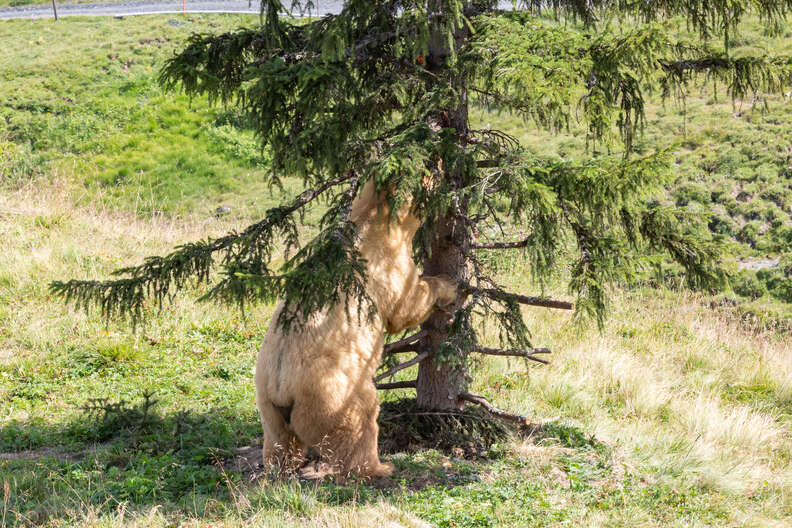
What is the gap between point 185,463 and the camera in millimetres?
5641

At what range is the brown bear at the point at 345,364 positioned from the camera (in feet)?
15.6

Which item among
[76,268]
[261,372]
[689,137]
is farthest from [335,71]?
[689,137]

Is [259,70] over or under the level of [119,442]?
over

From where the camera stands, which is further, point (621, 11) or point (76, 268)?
point (76, 268)

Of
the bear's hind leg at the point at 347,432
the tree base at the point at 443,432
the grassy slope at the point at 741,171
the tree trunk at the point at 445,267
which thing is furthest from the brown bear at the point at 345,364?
the grassy slope at the point at 741,171

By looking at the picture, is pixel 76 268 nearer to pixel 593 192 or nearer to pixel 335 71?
pixel 335 71

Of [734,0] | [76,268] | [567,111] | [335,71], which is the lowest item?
[76,268]

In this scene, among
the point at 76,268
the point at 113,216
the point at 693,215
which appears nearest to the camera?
the point at 693,215

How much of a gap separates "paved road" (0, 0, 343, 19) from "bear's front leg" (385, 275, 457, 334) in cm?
2785

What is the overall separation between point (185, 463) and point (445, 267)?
9.55ft

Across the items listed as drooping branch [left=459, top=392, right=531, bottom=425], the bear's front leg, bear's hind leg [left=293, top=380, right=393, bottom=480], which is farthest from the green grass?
bear's hind leg [left=293, top=380, right=393, bottom=480]

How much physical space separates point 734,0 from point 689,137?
13.7 m

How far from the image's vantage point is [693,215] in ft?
15.6

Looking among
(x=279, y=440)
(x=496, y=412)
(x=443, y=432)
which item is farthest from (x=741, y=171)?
(x=279, y=440)
